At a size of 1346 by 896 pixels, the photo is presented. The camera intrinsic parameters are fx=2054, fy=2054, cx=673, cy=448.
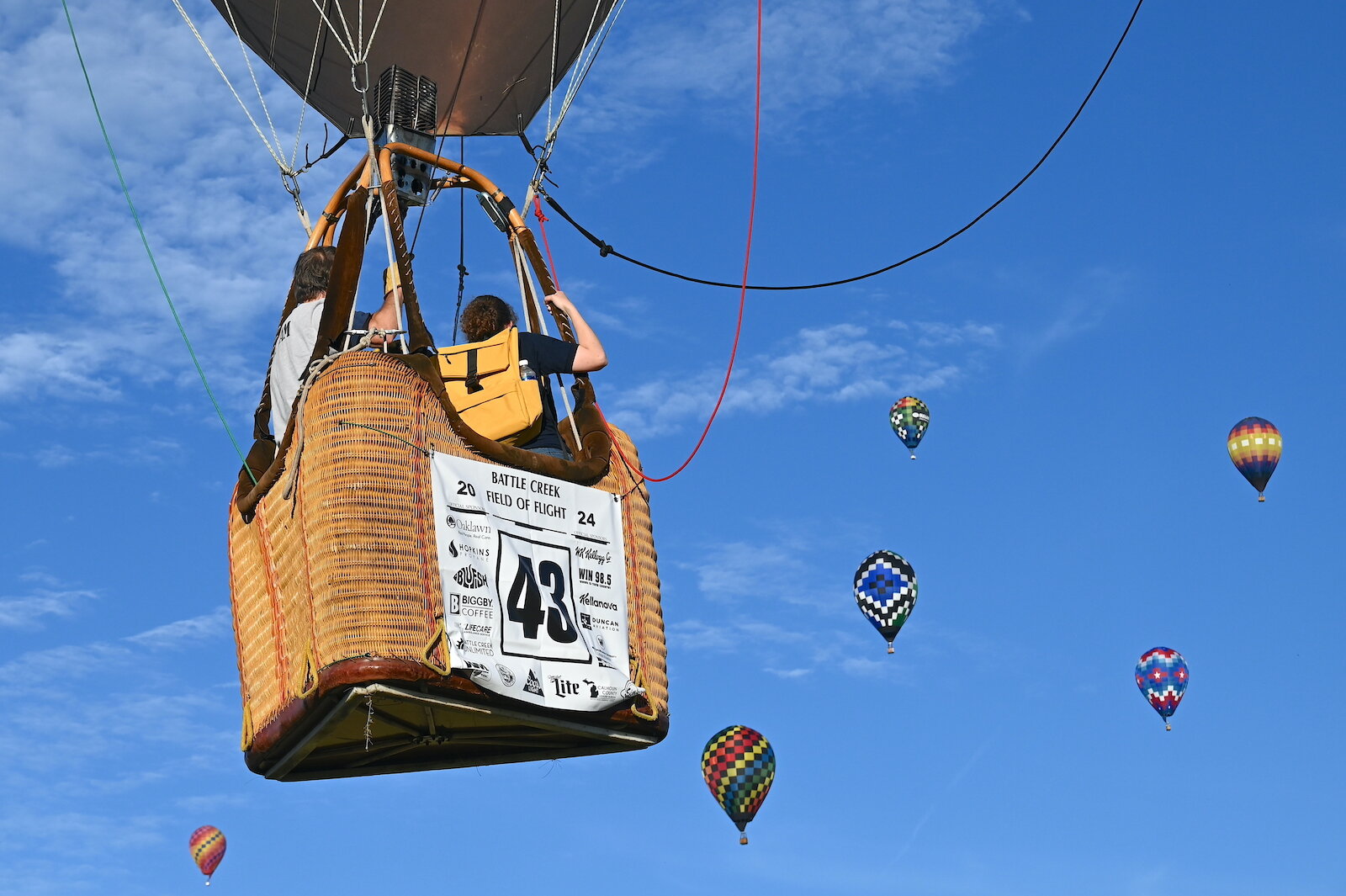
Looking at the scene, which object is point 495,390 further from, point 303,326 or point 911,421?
point 911,421

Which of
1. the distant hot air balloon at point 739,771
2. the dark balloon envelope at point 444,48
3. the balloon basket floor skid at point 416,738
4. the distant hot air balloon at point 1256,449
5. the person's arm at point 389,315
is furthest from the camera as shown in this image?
the distant hot air balloon at point 1256,449

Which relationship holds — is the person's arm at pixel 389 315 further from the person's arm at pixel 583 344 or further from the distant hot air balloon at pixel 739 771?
the distant hot air balloon at pixel 739 771

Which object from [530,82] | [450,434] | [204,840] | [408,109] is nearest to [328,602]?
[450,434]

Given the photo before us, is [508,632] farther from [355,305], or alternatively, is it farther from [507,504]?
[355,305]

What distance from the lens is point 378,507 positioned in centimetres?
620

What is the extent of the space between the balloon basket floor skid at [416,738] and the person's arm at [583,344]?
3.92 feet

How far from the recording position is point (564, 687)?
654cm

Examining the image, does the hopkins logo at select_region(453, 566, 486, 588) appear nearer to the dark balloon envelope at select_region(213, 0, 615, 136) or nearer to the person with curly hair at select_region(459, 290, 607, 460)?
the person with curly hair at select_region(459, 290, 607, 460)

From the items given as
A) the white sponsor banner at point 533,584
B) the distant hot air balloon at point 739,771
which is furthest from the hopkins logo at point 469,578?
the distant hot air balloon at point 739,771

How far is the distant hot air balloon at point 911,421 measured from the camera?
123 ft

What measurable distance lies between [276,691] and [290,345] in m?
1.14

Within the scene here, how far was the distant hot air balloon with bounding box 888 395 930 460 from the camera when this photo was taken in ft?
123

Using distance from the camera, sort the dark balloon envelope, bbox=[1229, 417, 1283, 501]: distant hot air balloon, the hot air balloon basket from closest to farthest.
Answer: the hot air balloon basket → the dark balloon envelope → bbox=[1229, 417, 1283, 501]: distant hot air balloon

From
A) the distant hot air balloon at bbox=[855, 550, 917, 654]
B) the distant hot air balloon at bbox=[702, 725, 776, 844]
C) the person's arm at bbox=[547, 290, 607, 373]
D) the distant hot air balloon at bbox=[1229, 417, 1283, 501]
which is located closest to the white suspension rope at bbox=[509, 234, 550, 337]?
the person's arm at bbox=[547, 290, 607, 373]
